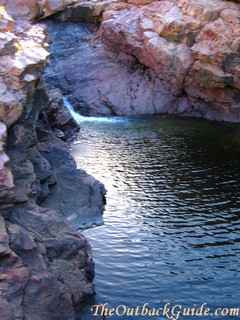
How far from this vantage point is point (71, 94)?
136ft

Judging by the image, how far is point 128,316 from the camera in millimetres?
12445

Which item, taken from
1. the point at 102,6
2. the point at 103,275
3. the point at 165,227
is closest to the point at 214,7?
the point at 102,6

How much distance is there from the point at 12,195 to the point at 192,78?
26395 mm

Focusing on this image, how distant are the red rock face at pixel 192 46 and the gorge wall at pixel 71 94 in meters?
0.09

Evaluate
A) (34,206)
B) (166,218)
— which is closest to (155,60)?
(166,218)

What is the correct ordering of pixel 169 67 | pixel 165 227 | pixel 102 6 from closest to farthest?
pixel 165 227
pixel 169 67
pixel 102 6

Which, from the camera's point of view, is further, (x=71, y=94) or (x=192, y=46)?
(x=71, y=94)

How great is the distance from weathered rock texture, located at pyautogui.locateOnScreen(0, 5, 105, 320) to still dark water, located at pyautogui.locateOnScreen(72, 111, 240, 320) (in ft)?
4.00

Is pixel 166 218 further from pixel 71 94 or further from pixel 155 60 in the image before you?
pixel 71 94

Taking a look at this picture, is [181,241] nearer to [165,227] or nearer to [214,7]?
[165,227]

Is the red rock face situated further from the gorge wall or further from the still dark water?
the still dark water

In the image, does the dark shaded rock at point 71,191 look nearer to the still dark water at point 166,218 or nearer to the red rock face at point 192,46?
the still dark water at point 166,218

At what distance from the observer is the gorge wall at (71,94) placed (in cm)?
1192

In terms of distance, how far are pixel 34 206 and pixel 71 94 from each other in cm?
2786
